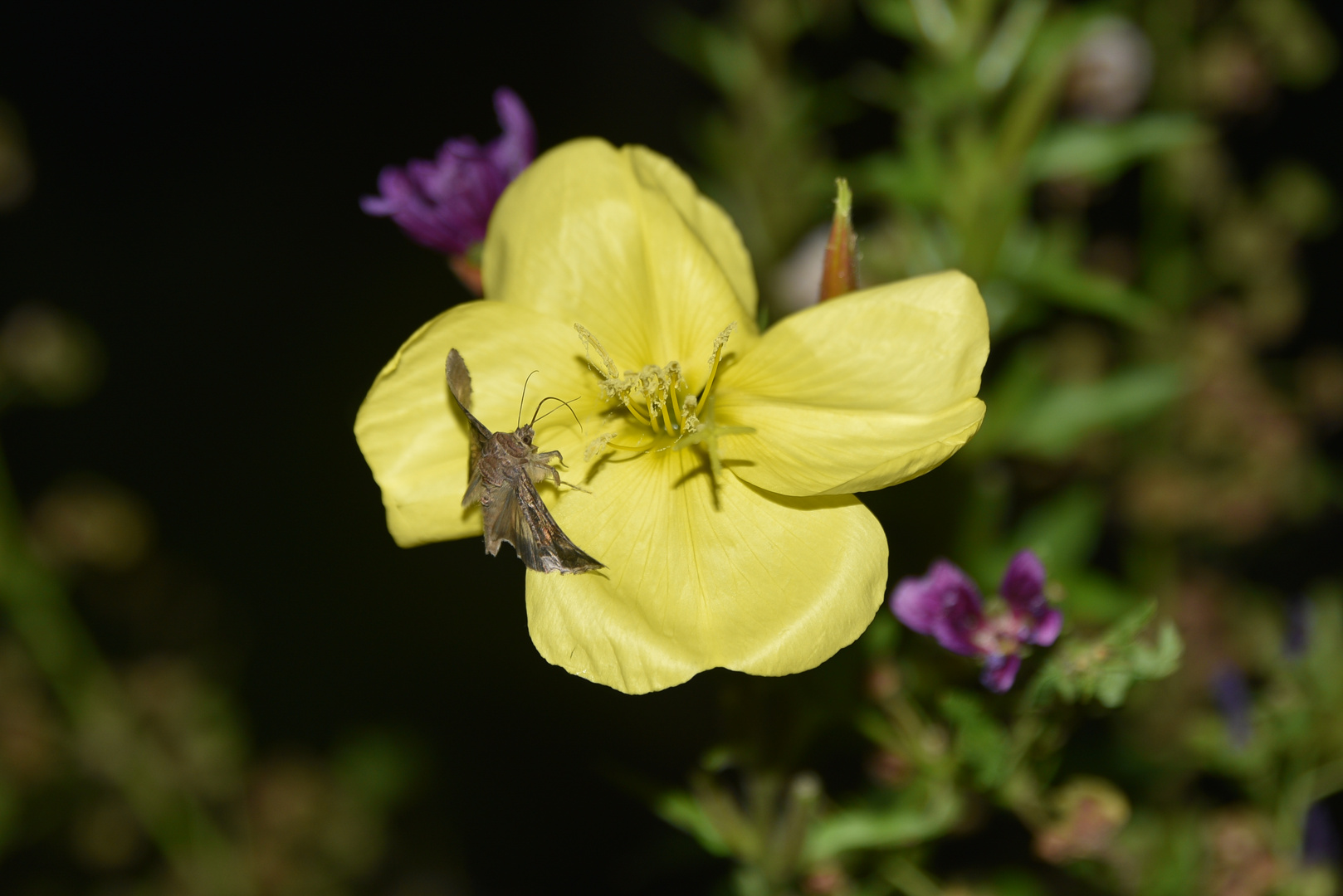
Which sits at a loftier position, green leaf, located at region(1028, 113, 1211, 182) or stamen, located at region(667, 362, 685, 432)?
green leaf, located at region(1028, 113, 1211, 182)

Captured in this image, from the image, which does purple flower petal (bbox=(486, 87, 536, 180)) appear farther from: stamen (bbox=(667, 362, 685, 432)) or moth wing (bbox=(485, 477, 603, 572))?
moth wing (bbox=(485, 477, 603, 572))

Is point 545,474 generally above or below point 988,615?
above

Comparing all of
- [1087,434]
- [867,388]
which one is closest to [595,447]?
[867,388]

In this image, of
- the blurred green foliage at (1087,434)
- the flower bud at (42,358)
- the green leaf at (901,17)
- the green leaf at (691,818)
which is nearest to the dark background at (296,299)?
the blurred green foliage at (1087,434)

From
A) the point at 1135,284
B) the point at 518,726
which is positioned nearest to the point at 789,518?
the point at 1135,284

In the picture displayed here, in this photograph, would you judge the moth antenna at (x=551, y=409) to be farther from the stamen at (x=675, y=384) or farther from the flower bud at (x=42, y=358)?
the flower bud at (x=42, y=358)

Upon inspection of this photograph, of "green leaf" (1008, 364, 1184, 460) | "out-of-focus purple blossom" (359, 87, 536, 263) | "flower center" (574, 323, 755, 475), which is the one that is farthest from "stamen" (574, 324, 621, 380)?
"green leaf" (1008, 364, 1184, 460)

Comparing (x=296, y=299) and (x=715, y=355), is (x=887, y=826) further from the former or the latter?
(x=296, y=299)
